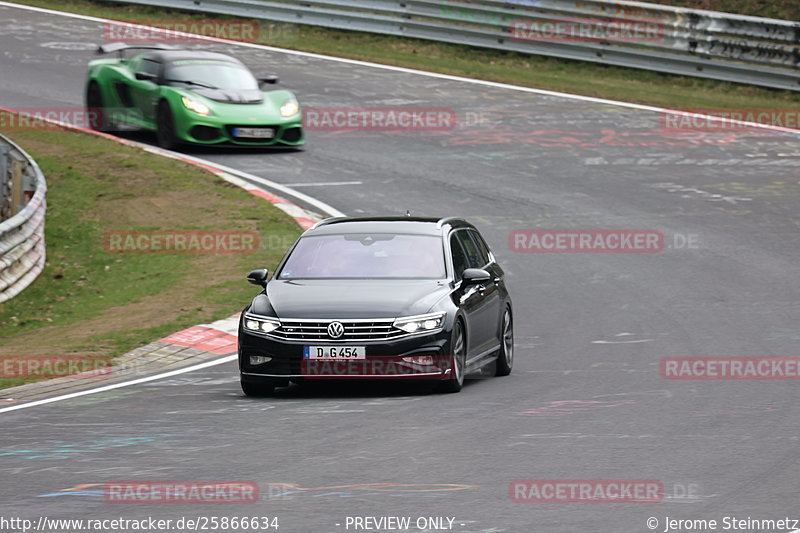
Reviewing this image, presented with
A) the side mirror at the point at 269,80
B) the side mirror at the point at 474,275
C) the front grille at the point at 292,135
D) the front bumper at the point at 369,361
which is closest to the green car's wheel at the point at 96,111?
the side mirror at the point at 269,80

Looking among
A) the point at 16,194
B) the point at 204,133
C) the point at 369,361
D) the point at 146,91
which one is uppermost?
the point at 369,361

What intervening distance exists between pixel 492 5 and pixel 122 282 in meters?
15.4

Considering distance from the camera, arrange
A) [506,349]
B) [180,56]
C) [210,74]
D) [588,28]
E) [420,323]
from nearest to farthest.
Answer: [420,323] < [506,349] < [210,74] < [180,56] < [588,28]

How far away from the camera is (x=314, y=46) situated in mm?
32688

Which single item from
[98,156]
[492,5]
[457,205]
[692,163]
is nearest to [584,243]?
[457,205]

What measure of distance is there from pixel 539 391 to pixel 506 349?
59.5 inches

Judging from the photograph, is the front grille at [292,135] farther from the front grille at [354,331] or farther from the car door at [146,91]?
the front grille at [354,331]

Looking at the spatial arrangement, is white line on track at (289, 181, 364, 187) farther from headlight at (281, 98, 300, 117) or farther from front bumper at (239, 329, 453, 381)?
front bumper at (239, 329, 453, 381)

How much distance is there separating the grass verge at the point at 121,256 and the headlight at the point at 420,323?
3624mm

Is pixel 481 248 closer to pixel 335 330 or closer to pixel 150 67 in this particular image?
pixel 335 330


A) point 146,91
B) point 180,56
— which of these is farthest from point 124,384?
point 180,56

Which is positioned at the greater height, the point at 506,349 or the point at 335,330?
the point at 335,330

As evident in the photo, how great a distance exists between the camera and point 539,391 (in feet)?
37.3

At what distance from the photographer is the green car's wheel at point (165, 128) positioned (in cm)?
2373
